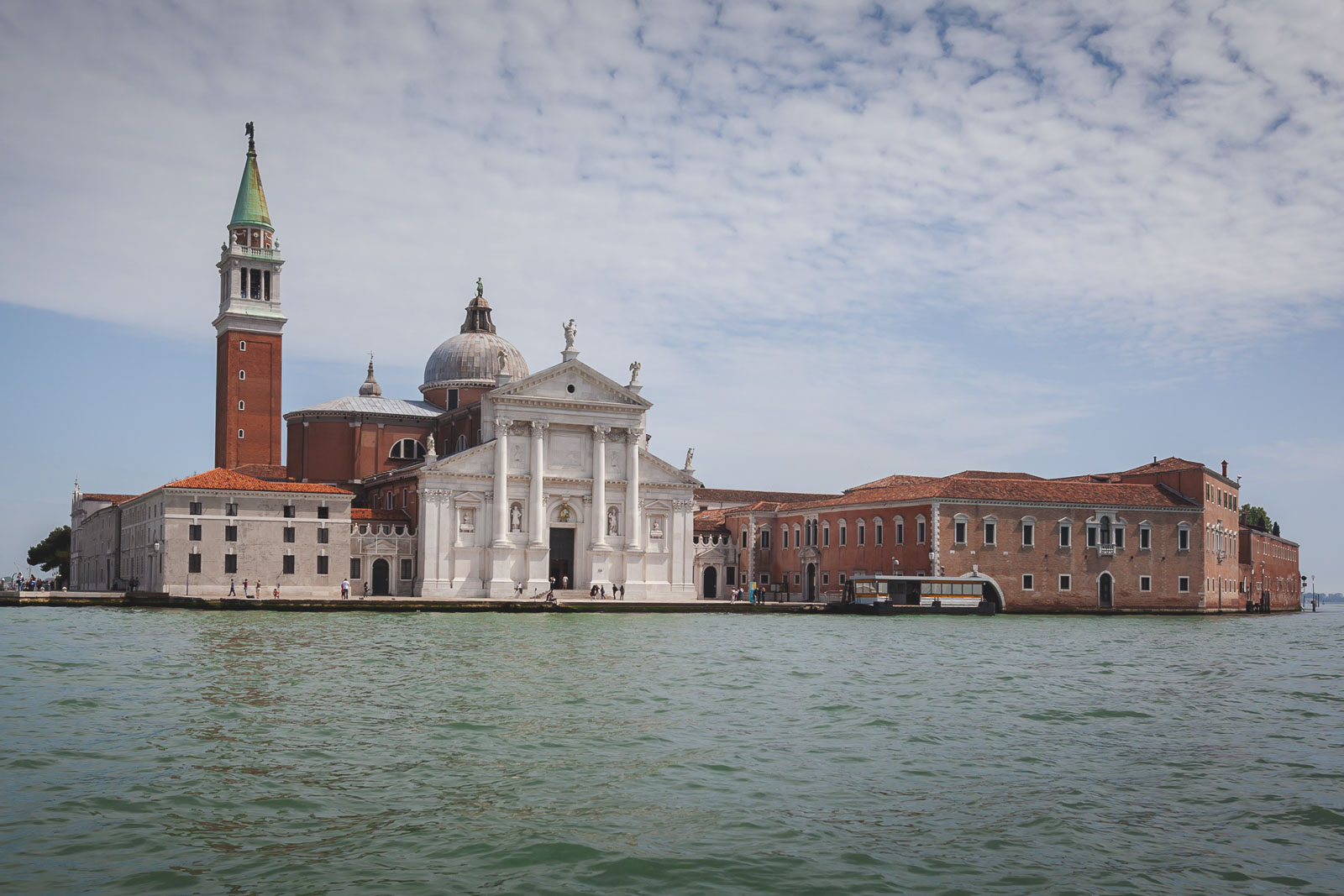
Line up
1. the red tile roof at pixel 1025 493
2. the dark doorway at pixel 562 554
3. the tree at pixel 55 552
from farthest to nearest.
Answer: the tree at pixel 55 552
the dark doorway at pixel 562 554
the red tile roof at pixel 1025 493

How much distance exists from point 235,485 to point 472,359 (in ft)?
50.5

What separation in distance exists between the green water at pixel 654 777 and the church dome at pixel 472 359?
34641 millimetres

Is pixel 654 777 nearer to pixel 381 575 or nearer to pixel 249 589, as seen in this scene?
pixel 249 589

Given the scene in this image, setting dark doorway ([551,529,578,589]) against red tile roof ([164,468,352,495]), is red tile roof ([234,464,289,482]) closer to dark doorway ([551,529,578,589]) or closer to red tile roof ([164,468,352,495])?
red tile roof ([164,468,352,495])

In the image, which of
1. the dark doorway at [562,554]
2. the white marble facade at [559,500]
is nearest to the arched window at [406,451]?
the white marble facade at [559,500]

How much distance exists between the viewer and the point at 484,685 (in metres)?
16.5

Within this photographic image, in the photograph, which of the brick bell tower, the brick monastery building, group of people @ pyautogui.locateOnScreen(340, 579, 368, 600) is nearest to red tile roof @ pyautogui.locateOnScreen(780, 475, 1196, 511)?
the brick monastery building

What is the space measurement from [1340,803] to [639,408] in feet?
126

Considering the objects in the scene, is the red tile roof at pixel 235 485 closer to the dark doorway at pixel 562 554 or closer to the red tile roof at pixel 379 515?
the red tile roof at pixel 379 515

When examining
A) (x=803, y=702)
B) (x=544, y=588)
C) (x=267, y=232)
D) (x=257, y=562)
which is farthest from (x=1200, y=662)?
(x=267, y=232)

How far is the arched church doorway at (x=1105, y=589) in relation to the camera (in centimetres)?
4619

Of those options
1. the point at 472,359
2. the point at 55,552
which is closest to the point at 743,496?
the point at 472,359

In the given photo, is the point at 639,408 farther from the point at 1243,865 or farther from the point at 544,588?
the point at 1243,865

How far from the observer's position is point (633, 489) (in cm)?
4738
